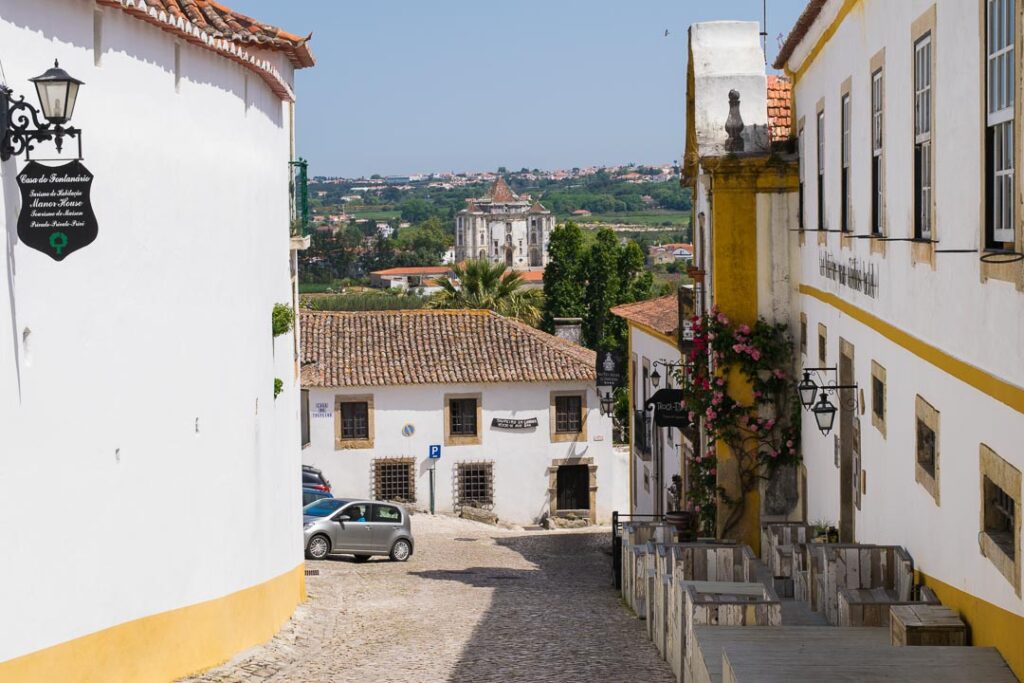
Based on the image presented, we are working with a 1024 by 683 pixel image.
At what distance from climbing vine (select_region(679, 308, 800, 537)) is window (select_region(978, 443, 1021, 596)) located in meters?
10.2

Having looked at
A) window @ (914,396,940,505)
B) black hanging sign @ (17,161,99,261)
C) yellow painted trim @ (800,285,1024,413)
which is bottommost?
window @ (914,396,940,505)

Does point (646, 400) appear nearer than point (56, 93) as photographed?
No

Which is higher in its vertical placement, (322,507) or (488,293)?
(488,293)

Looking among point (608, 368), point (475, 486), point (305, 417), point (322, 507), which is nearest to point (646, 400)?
point (608, 368)

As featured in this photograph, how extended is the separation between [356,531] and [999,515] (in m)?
18.6

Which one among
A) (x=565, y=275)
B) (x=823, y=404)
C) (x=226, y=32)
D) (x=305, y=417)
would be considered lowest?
(x=305, y=417)

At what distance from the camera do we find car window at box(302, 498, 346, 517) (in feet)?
85.8

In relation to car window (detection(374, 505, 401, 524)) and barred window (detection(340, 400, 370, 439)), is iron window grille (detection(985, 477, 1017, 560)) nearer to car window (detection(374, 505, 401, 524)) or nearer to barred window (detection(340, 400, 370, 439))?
car window (detection(374, 505, 401, 524))

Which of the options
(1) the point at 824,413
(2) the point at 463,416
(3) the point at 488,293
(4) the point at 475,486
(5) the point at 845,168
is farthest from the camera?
(3) the point at 488,293

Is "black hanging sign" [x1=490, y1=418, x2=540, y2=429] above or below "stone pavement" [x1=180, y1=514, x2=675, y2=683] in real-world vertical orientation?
above

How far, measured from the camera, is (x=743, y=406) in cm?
1905

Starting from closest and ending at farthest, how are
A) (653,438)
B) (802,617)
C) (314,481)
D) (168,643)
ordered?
1. (802,617)
2. (168,643)
3. (653,438)
4. (314,481)

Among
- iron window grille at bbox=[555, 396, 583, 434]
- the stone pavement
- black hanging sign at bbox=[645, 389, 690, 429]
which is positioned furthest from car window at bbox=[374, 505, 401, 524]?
iron window grille at bbox=[555, 396, 583, 434]

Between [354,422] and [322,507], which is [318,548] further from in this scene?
[354,422]
